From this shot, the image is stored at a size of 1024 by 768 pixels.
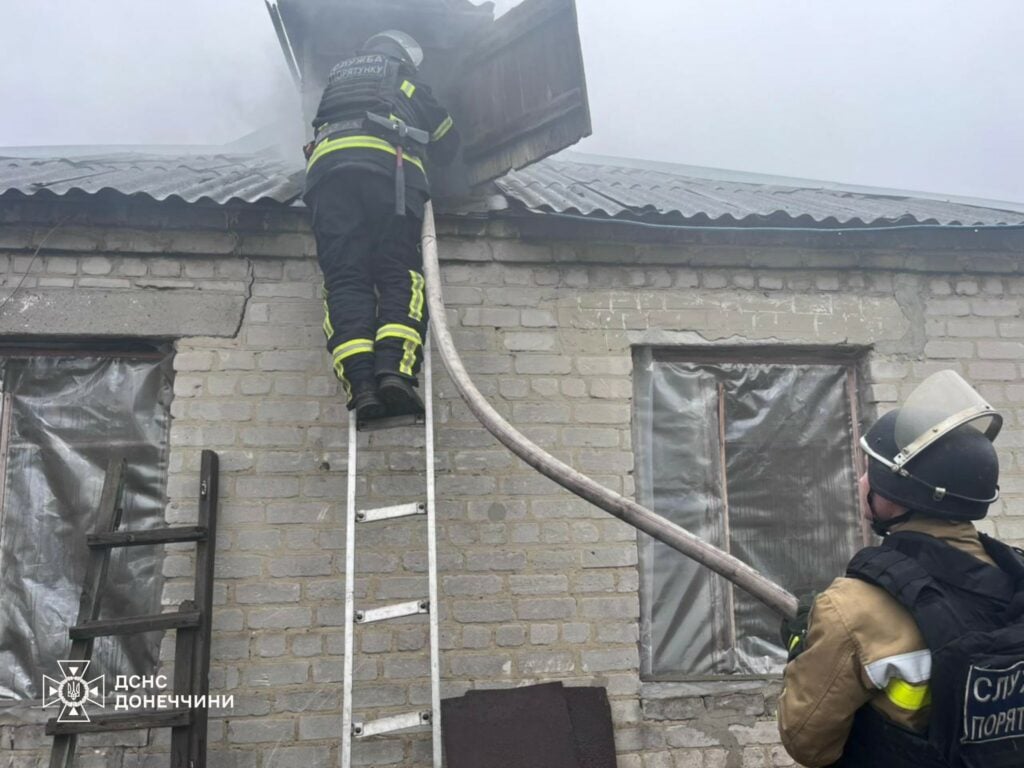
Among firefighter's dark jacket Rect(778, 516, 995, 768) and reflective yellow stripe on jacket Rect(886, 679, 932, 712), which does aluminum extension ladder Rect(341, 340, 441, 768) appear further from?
reflective yellow stripe on jacket Rect(886, 679, 932, 712)

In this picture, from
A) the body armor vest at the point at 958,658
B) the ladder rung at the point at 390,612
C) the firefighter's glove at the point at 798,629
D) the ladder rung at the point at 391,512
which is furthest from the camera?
the ladder rung at the point at 391,512

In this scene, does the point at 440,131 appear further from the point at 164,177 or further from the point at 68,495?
the point at 68,495

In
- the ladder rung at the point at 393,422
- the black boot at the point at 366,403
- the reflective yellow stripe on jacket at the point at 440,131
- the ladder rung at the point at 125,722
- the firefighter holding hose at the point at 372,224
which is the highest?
the reflective yellow stripe on jacket at the point at 440,131

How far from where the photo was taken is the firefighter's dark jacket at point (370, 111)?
3363 mm

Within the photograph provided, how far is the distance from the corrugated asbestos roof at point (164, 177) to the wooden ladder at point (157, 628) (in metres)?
1.31

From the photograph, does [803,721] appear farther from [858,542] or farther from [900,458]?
[858,542]

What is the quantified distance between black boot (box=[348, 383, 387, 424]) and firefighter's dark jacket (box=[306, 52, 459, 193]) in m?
0.88

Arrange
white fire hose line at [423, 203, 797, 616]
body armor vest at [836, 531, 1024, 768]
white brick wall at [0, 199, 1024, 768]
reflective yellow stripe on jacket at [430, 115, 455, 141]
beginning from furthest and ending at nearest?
1. reflective yellow stripe on jacket at [430, 115, 455, 141]
2. white brick wall at [0, 199, 1024, 768]
3. white fire hose line at [423, 203, 797, 616]
4. body armor vest at [836, 531, 1024, 768]

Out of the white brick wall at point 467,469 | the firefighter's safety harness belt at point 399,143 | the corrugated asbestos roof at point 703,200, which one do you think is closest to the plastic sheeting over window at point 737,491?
the white brick wall at point 467,469

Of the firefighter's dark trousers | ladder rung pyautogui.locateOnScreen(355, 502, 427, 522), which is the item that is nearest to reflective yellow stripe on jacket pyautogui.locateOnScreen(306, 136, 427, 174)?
the firefighter's dark trousers

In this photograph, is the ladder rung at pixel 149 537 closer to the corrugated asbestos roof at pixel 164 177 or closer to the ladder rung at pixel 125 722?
the ladder rung at pixel 125 722

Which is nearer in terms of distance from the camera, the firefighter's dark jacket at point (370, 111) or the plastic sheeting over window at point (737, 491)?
the firefighter's dark jacket at point (370, 111)

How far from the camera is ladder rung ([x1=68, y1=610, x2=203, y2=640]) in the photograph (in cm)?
306

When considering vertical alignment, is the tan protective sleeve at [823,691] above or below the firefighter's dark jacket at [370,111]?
below
